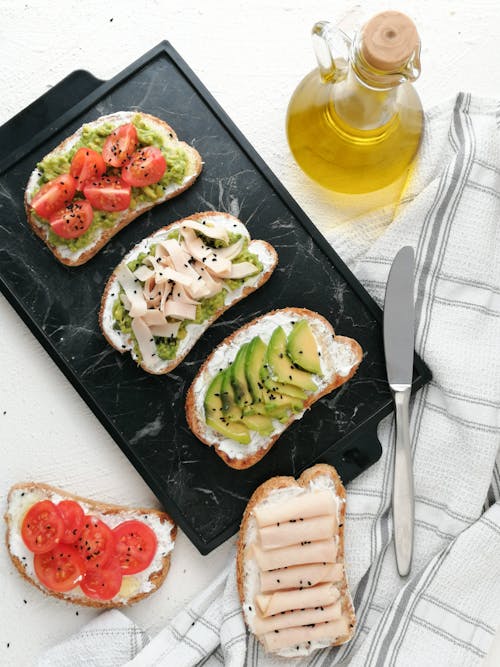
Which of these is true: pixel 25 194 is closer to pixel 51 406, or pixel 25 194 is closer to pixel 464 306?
pixel 51 406

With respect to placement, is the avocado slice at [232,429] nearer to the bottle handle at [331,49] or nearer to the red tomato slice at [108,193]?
the red tomato slice at [108,193]

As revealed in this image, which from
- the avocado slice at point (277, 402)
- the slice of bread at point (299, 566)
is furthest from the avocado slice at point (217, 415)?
the slice of bread at point (299, 566)

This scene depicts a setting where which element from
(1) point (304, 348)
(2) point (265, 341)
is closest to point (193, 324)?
(2) point (265, 341)

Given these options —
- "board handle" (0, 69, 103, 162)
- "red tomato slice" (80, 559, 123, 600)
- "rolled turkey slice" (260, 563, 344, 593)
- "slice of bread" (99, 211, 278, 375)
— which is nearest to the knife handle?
"rolled turkey slice" (260, 563, 344, 593)

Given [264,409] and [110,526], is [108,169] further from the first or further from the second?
[110,526]

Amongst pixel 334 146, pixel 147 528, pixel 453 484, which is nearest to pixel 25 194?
pixel 334 146

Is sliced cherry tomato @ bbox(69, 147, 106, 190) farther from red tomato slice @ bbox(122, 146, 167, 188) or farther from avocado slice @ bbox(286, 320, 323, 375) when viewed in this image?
avocado slice @ bbox(286, 320, 323, 375)
